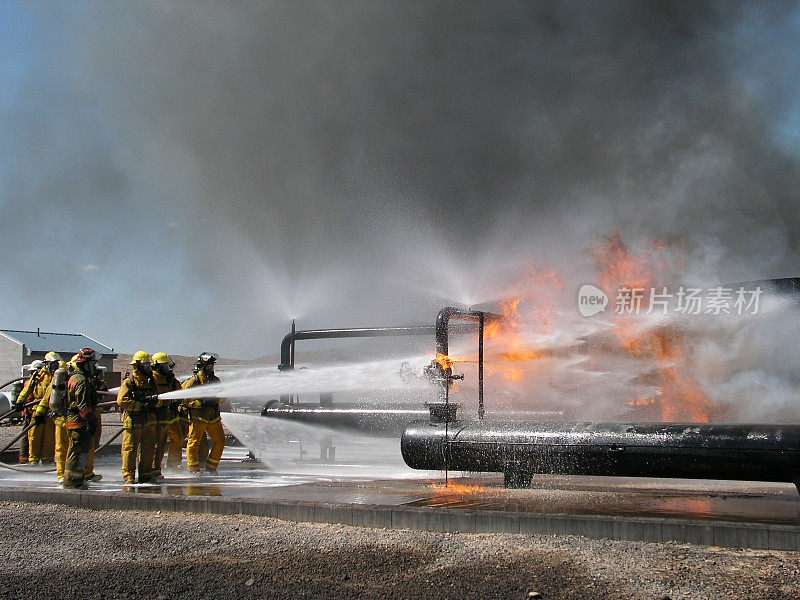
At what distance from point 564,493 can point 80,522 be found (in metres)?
Result: 5.20

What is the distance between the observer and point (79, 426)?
29.9 ft

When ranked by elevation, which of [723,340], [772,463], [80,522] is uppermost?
[723,340]

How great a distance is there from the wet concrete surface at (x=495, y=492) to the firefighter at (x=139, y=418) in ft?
1.02

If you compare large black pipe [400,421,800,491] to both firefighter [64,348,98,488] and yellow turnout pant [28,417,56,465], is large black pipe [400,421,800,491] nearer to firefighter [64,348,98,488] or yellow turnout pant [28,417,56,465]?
firefighter [64,348,98,488]

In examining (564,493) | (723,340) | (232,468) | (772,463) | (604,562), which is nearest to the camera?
(604,562)

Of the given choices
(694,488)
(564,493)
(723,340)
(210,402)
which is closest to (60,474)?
(210,402)

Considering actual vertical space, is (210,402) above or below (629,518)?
above

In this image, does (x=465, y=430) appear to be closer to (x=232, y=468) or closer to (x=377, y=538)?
(x=377, y=538)

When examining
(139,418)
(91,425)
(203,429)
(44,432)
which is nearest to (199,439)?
(203,429)

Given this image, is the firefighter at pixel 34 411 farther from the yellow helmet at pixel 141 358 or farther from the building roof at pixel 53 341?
the building roof at pixel 53 341

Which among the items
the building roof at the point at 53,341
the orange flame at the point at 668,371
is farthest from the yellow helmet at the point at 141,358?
the building roof at the point at 53,341

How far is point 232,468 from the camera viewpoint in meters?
11.6

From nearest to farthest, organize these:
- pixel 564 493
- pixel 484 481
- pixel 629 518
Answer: pixel 629 518
pixel 564 493
pixel 484 481

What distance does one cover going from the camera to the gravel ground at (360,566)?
15.7 feet
